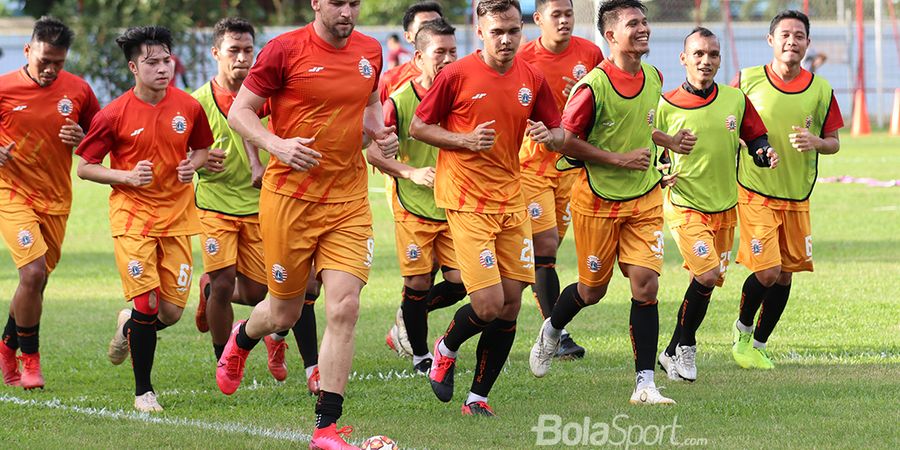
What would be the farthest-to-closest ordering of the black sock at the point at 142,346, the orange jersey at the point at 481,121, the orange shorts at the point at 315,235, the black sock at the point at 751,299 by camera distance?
the black sock at the point at 751,299 → the black sock at the point at 142,346 → the orange jersey at the point at 481,121 → the orange shorts at the point at 315,235

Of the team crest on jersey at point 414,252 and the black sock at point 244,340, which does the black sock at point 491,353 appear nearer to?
the black sock at point 244,340

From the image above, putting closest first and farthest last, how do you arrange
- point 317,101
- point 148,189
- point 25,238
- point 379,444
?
1. point 379,444
2. point 317,101
3. point 148,189
4. point 25,238

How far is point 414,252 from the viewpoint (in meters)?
9.47

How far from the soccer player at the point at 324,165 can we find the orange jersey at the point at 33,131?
2.50 metres

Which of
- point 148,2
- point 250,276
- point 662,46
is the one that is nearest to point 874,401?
point 250,276

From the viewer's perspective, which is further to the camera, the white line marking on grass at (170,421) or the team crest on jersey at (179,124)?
the team crest on jersey at (179,124)

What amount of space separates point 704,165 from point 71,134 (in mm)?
4077

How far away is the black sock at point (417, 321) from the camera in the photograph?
9.55m

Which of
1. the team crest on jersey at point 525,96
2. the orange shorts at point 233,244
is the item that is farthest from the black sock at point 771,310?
the orange shorts at point 233,244

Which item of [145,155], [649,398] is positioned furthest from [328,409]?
[145,155]

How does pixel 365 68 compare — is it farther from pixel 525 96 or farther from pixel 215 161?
pixel 215 161

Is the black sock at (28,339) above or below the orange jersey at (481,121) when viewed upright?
below

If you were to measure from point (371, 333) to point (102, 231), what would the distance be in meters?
9.51

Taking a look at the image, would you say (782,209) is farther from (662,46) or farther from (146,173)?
(662,46)
